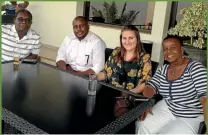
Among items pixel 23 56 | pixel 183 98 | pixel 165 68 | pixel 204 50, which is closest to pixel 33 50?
pixel 23 56

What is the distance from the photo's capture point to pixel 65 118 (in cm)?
142

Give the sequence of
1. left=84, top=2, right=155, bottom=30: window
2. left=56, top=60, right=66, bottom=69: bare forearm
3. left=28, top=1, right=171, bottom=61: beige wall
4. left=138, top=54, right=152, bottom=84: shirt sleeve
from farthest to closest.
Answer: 1. left=84, top=2, right=155, bottom=30: window
2. left=28, top=1, right=171, bottom=61: beige wall
3. left=56, top=60, right=66, bottom=69: bare forearm
4. left=138, top=54, right=152, bottom=84: shirt sleeve

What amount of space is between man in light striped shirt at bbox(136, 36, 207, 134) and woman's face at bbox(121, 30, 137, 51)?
1.04 ft

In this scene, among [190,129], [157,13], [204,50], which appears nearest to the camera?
[190,129]

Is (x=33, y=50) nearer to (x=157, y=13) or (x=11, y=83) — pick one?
(x=11, y=83)

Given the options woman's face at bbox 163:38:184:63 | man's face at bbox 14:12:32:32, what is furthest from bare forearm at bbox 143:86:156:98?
man's face at bbox 14:12:32:32

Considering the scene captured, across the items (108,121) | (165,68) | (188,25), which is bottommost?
(108,121)

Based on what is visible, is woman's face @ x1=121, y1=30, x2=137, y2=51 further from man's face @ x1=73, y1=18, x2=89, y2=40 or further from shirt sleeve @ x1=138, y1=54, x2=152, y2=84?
man's face @ x1=73, y1=18, x2=89, y2=40

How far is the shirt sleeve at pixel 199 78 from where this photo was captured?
182 cm

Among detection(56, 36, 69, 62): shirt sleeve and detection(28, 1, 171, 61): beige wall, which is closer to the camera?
detection(56, 36, 69, 62): shirt sleeve

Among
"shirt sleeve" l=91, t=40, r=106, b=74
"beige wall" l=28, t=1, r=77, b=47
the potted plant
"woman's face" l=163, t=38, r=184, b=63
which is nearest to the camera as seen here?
"woman's face" l=163, t=38, r=184, b=63

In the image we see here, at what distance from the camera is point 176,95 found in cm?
198

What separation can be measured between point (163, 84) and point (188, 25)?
33.8 inches

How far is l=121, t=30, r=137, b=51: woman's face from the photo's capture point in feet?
→ 7.48
